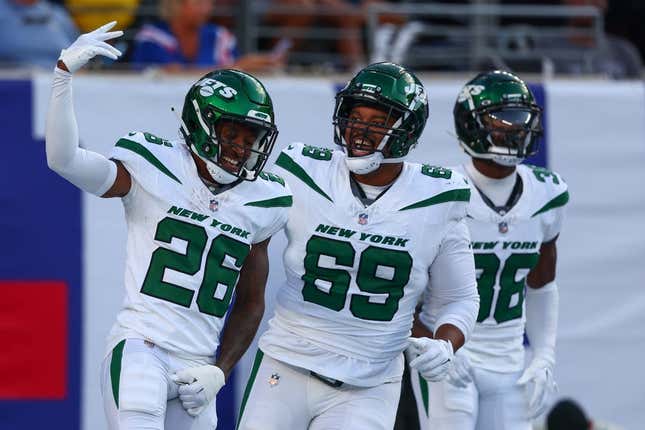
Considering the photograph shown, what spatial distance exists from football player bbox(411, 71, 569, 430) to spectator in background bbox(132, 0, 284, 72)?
5.29ft

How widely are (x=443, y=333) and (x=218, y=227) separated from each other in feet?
2.55

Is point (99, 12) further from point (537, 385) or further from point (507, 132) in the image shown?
point (537, 385)

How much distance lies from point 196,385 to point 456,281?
3.00 feet

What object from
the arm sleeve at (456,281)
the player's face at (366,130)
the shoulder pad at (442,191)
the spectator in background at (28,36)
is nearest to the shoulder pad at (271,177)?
the player's face at (366,130)

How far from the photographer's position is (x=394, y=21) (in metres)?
7.19

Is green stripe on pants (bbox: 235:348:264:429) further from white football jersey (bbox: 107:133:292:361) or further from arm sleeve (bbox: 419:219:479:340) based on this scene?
arm sleeve (bbox: 419:219:479:340)

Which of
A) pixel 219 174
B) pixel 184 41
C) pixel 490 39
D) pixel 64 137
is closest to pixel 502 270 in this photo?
pixel 219 174

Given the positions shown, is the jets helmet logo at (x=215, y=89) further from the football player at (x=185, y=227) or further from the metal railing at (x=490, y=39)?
the metal railing at (x=490, y=39)

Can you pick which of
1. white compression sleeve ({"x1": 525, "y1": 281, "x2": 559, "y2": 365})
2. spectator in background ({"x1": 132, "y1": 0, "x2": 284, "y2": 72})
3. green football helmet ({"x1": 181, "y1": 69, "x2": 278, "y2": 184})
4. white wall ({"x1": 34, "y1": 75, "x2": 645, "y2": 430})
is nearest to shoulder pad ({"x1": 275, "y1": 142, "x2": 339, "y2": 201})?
green football helmet ({"x1": 181, "y1": 69, "x2": 278, "y2": 184})

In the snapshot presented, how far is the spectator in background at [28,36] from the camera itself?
19.2 feet

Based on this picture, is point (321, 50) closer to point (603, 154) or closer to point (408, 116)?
point (603, 154)

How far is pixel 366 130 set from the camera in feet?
13.0

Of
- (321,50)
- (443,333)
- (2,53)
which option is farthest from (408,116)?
(321,50)

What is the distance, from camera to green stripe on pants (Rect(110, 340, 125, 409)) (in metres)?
3.59
